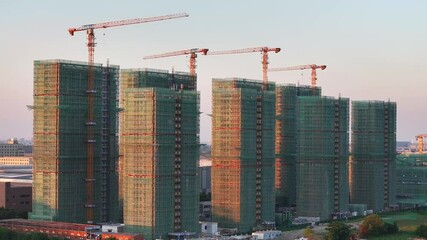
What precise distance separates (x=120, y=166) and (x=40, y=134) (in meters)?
23.1

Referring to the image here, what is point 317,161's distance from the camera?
196 meters

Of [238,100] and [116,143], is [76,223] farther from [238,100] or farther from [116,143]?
[238,100]

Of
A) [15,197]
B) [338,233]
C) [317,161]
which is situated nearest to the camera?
[338,233]

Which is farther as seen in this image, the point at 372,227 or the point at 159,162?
the point at 372,227

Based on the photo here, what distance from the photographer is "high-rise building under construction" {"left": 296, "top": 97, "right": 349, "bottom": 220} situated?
19475cm

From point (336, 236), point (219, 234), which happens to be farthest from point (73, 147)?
point (336, 236)

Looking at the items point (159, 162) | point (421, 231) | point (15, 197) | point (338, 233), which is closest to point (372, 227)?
point (421, 231)

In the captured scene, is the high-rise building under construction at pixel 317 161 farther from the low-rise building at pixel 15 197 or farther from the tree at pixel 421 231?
the low-rise building at pixel 15 197

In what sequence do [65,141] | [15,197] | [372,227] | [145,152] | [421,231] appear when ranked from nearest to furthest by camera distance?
1. [145,152]
2. [65,141]
3. [421,231]
4. [372,227]
5. [15,197]

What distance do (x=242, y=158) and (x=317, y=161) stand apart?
31.2m

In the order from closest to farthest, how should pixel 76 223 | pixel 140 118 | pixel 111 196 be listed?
pixel 140 118 → pixel 76 223 → pixel 111 196

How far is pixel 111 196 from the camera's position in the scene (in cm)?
17075

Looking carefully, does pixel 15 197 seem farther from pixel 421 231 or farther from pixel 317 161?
pixel 421 231

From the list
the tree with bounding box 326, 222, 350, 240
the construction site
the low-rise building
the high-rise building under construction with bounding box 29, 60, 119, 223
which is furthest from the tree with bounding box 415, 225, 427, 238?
the low-rise building
